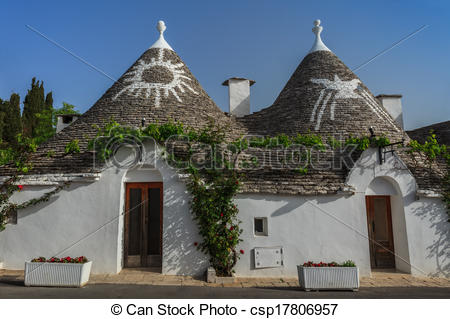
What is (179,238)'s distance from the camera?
8453 mm

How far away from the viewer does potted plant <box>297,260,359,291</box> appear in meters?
7.11

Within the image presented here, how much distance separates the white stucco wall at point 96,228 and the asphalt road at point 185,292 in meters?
1.24

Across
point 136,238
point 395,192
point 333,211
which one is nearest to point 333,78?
point 395,192

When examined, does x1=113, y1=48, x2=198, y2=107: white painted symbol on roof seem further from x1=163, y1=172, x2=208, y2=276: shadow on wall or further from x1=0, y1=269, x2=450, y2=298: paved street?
x1=0, y1=269, x2=450, y2=298: paved street

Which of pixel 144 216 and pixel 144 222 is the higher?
pixel 144 216

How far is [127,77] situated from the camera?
41.4 ft

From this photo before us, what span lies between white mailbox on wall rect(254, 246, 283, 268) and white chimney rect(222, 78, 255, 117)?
24.2 ft

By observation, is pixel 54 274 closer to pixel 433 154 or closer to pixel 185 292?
pixel 185 292

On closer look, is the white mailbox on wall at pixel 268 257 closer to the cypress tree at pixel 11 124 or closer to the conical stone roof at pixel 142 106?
the conical stone roof at pixel 142 106

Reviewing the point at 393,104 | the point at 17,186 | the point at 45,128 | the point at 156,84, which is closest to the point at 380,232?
the point at 393,104

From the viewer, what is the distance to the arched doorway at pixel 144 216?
29.6ft

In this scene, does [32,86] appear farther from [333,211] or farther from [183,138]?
[333,211]

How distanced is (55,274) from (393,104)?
1568cm

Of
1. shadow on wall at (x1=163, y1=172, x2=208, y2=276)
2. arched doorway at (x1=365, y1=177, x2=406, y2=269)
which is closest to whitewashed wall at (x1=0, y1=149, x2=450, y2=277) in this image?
shadow on wall at (x1=163, y1=172, x2=208, y2=276)
